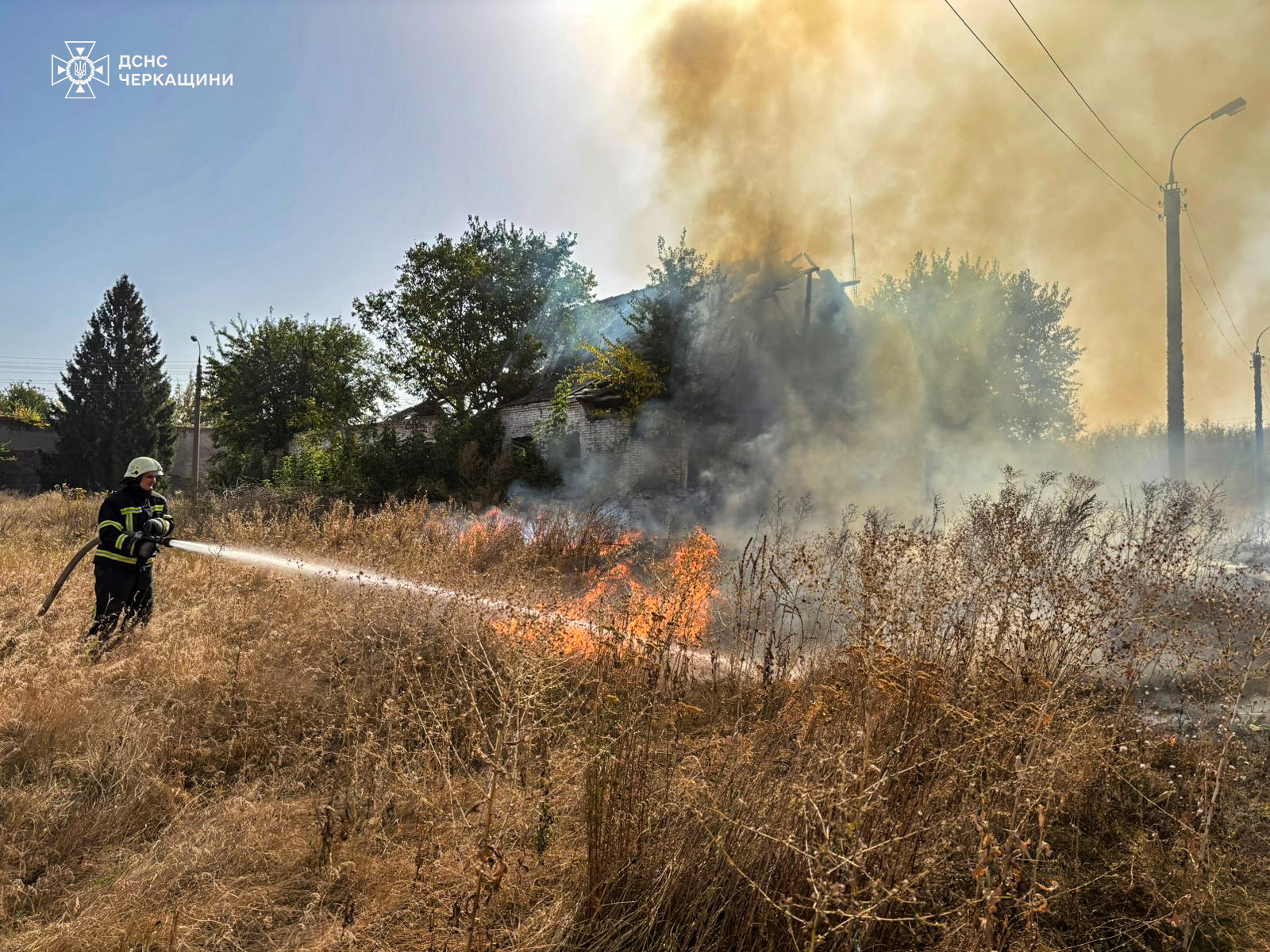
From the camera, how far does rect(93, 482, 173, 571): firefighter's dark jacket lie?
247 inches

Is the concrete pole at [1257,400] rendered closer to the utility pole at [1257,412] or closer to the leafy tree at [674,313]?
the utility pole at [1257,412]

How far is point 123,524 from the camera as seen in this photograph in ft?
21.0

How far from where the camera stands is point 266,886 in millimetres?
3006

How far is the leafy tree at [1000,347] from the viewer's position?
22891mm

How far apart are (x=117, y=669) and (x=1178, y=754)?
25.3 feet

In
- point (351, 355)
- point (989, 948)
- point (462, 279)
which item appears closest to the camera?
point (989, 948)

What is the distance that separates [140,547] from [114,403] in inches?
1292

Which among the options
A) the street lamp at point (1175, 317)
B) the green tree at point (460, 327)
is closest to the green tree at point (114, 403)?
the green tree at point (460, 327)

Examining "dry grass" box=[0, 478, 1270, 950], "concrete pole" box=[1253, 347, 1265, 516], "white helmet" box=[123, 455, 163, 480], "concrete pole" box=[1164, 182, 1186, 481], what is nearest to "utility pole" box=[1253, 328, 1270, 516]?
"concrete pole" box=[1253, 347, 1265, 516]

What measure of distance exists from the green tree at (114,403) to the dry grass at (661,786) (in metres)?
32.3

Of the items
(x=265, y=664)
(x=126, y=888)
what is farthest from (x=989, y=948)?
(x=265, y=664)

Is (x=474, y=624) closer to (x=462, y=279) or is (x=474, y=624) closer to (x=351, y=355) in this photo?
(x=462, y=279)

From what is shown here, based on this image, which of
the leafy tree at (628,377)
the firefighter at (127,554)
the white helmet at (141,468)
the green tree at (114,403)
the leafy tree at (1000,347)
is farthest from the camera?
the green tree at (114,403)

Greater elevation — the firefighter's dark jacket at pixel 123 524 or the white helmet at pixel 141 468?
the white helmet at pixel 141 468
